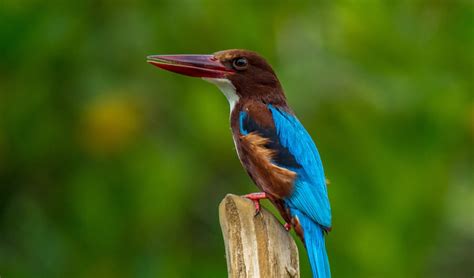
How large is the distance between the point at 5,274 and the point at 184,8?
1930 mm

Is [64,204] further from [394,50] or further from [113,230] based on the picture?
[394,50]

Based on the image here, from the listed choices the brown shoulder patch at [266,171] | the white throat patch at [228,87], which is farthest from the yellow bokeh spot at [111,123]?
the brown shoulder patch at [266,171]

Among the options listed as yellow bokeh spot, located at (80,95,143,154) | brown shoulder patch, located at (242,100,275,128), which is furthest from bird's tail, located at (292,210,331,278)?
yellow bokeh spot, located at (80,95,143,154)

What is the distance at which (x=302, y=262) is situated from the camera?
258 inches

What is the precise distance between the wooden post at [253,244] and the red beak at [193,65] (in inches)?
39.0

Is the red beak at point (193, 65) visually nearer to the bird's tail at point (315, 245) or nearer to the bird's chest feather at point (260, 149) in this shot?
the bird's chest feather at point (260, 149)

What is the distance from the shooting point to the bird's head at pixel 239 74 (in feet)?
16.8

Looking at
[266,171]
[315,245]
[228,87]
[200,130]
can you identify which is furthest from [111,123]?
[315,245]

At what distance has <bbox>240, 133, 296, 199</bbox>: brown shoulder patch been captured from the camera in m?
4.75

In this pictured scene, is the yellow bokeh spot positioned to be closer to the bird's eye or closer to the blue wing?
the bird's eye

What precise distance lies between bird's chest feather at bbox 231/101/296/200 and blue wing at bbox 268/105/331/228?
1.3 inches

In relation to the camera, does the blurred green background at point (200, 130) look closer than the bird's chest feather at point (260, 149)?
No

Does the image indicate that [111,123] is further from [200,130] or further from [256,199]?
[256,199]

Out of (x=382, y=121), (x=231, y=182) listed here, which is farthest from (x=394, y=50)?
(x=231, y=182)
